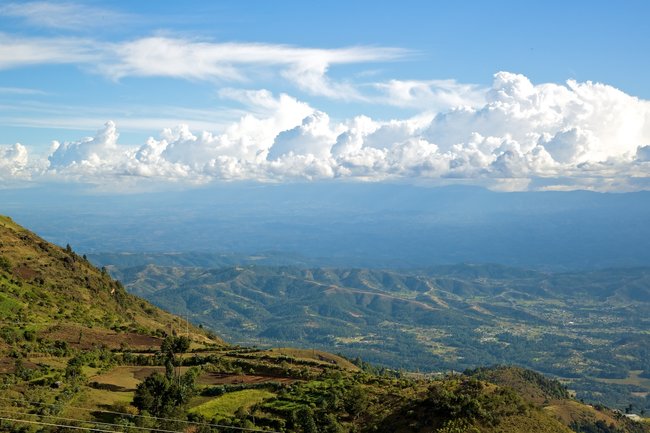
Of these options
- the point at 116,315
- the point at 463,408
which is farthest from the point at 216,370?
the point at 116,315

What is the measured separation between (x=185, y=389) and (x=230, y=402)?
15.6 ft

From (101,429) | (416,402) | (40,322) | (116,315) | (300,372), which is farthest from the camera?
(116,315)

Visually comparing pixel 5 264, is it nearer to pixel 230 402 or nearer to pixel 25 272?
pixel 25 272

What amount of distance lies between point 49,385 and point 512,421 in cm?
4112

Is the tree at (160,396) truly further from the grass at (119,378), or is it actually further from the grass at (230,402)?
the grass at (119,378)

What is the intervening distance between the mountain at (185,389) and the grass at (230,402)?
0.10 m

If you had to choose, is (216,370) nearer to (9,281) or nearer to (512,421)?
(512,421)

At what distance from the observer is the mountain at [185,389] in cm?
4962

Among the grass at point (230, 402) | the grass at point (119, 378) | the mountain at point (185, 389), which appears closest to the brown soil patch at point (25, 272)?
the mountain at point (185, 389)

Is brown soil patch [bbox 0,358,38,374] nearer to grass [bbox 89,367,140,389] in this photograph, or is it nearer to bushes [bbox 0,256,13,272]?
grass [bbox 89,367,140,389]

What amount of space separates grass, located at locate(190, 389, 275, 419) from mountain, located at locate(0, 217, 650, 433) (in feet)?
0.33

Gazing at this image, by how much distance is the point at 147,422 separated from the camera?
49.2 metres

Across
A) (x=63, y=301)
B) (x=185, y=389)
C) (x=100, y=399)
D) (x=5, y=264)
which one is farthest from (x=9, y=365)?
(x=5, y=264)

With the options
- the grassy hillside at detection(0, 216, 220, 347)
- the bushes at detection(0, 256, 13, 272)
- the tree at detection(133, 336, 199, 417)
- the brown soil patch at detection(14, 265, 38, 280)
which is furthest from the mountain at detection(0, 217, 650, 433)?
the brown soil patch at detection(14, 265, 38, 280)
